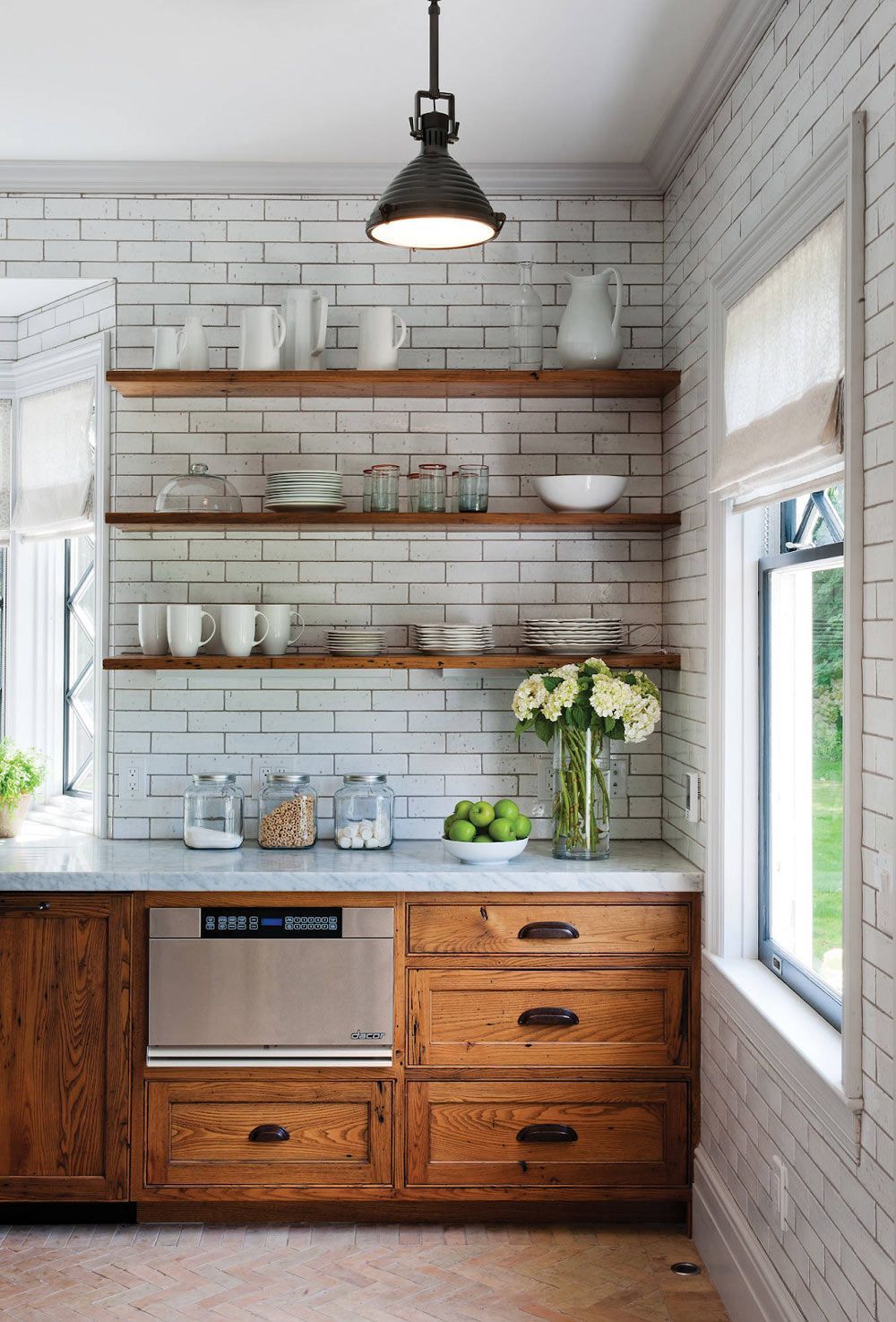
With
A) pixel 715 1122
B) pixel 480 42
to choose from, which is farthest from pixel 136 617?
pixel 715 1122

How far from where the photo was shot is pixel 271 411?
367 cm

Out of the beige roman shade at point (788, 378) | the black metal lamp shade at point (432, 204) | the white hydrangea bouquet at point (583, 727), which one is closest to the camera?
the beige roman shade at point (788, 378)

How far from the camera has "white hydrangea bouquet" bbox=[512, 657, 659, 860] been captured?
3.20 m

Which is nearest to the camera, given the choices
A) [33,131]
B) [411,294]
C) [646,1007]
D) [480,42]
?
[480,42]

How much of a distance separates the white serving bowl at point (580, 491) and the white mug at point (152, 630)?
1.22m

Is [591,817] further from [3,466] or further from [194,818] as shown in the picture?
[3,466]

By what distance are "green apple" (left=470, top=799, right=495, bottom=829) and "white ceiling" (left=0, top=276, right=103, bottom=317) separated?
2102 mm

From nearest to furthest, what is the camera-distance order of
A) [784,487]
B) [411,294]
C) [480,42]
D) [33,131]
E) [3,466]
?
[784,487] → [480,42] → [33,131] → [411,294] → [3,466]

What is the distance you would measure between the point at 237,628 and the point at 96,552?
65 cm

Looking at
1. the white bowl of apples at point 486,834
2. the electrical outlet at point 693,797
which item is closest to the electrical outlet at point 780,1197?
the electrical outlet at point 693,797

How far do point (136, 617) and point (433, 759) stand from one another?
1065mm

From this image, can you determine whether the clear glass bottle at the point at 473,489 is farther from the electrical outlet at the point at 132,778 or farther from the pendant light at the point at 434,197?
the electrical outlet at the point at 132,778

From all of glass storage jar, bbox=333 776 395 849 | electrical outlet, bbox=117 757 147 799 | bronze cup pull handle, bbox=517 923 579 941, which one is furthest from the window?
electrical outlet, bbox=117 757 147 799

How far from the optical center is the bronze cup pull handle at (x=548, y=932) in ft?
10.2
